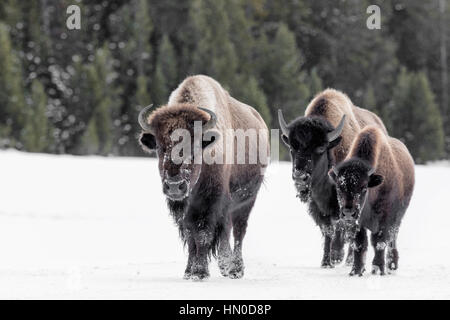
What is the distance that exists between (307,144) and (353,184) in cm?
96

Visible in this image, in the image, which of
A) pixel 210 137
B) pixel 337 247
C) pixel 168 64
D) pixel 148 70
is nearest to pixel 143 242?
pixel 337 247

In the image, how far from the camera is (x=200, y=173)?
30.7 feet

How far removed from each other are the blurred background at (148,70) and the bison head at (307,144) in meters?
25.7

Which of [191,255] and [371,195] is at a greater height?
[371,195]

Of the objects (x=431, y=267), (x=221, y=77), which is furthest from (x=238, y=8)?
(x=431, y=267)

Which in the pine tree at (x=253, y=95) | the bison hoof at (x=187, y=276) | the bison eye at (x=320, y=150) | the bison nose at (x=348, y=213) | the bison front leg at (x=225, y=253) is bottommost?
the bison hoof at (x=187, y=276)

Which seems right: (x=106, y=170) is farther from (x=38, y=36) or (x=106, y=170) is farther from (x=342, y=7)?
(x=342, y=7)

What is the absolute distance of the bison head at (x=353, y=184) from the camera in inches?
378

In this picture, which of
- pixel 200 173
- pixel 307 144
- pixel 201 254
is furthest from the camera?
pixel 307 144

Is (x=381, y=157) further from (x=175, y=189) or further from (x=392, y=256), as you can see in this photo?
(x=175, y=189)

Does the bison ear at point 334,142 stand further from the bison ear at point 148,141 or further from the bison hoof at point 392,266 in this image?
the bison ear at point 148,141

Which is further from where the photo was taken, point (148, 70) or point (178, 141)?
point (148, 70)

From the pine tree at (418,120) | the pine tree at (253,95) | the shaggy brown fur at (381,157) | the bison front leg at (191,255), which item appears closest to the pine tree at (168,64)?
the pine tree at (253,95)

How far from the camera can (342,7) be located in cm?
4684
